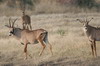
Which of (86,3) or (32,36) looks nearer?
(32,36)

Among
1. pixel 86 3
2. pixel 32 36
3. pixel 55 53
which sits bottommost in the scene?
pixel 55 53

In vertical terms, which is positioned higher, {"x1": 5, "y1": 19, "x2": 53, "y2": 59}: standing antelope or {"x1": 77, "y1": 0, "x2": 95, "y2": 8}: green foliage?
{"x1": 5, "y1": 19, "x2": 53, "y2": 59}: standing antelope

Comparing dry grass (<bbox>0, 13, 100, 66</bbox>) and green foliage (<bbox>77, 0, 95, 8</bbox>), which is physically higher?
green foliage (<bbox>77, 0, 95, 8</bbox>)

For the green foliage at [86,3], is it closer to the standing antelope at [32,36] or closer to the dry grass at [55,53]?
the dry grass at [55,53]

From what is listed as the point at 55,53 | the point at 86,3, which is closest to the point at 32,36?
the point at 55,53

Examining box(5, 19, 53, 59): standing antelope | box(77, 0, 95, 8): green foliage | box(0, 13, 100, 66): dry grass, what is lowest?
box(0, 13, 100, 66): dry grass

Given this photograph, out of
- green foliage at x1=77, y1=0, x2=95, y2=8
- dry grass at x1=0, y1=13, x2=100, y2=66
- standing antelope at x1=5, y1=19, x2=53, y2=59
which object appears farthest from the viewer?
green foliage at x1=77, y1=0, x2=95, y2=8

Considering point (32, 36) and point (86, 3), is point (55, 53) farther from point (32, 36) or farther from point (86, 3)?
point (86, 3)

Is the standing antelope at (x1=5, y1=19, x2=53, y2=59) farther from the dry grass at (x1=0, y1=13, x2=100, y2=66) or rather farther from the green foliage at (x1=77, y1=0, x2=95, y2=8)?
the green foliage at (x1=77, y1=0, x2=95, y2=8)

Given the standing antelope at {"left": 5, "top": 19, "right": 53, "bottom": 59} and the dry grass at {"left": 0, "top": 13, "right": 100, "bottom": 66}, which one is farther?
the standing antelope at {"left": 5, "top": 19, "right": 53, "bottom": 59}

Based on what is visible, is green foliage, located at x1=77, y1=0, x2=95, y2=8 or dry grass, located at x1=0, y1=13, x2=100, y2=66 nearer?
dry grass, located at x1=0, y1=13, x2=100, y2=66

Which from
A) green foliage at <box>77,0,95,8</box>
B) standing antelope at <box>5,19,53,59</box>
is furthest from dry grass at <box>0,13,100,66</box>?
green foliage at <box>77,0,95,8</box>

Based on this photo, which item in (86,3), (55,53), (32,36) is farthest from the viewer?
(86,3)

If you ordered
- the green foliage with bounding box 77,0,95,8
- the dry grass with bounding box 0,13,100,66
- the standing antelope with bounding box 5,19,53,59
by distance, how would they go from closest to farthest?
the dry grass with bounding box 0,13,100,66, the standing antelope with bounding box 5,19,53,59, the green foliage with bounding box 77,0,95,8
